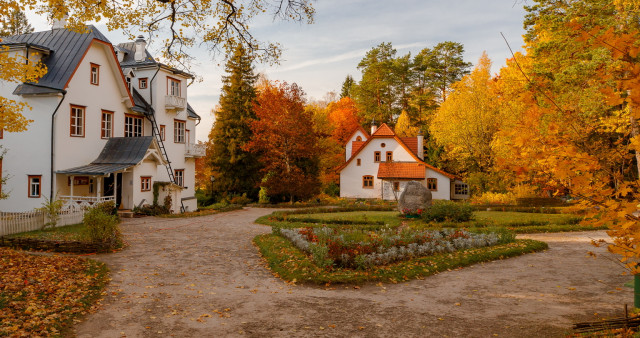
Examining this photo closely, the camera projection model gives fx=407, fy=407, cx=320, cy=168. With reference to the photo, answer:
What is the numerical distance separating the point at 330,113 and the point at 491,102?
2351 cm

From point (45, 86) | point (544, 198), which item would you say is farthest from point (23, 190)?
point (544, 198)

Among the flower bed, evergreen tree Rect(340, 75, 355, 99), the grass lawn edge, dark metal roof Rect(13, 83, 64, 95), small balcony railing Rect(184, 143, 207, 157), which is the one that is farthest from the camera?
evergreen tree Rect(340, 75, 355, 99)

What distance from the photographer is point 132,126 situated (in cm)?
2642

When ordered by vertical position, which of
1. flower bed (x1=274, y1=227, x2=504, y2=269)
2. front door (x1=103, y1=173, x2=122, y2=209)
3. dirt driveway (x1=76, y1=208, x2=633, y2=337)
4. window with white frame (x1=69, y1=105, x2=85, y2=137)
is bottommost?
dirt driveway (x1=76, y1=208, x2=633, y2=337)

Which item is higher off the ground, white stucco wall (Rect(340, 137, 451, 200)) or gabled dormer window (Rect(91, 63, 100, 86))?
gabled dormer window (Rect(91, 63, 100, 86))

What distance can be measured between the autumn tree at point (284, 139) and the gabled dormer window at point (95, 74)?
1226 centimetres

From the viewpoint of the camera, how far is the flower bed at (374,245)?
10.4 metres

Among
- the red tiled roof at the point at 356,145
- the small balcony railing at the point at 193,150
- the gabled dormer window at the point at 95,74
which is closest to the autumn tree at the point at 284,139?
the small balcony railing at the point at 193,150

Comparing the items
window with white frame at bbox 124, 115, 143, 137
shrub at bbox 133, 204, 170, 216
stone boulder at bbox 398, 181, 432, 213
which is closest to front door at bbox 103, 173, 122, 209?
shrub at bbox 133, 204, 170, 216

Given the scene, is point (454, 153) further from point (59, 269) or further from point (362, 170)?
point (59, 269)

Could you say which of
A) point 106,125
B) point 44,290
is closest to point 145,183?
point 106,125

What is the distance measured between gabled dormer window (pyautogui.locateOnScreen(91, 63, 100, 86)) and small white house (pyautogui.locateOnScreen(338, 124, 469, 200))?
78.3 ft

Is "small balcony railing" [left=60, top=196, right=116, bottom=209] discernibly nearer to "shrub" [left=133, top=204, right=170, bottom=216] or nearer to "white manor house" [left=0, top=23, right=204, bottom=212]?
"white manor house" [left=0, top=23, right=204, bottom=212]

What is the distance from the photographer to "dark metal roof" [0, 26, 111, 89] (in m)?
21.0
